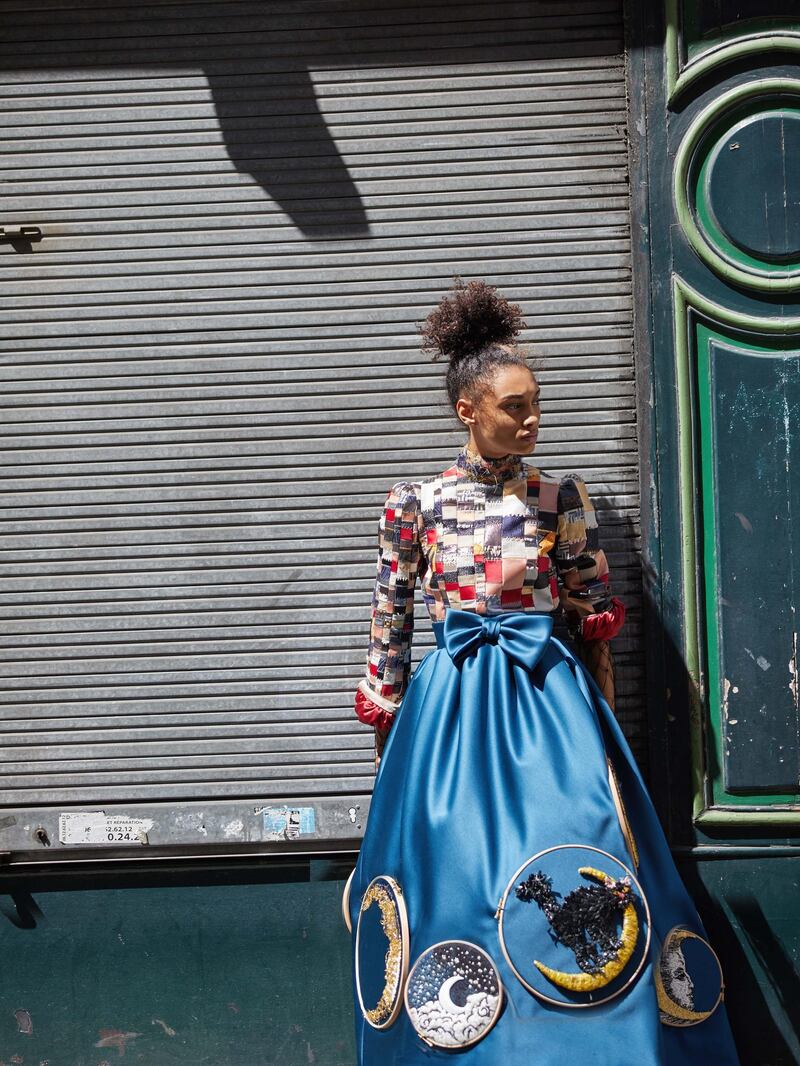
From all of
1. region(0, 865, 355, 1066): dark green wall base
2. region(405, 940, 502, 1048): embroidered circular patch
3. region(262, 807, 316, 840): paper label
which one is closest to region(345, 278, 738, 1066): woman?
region(405, 940, 502, 1048): embroidered circular patch

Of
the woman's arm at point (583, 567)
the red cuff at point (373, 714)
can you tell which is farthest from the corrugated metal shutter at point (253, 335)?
the woman's arm at point (583, 567)

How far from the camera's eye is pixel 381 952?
2514 mm

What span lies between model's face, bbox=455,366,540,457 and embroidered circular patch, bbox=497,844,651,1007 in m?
1.06

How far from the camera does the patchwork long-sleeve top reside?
108 inches

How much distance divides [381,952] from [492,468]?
130cm

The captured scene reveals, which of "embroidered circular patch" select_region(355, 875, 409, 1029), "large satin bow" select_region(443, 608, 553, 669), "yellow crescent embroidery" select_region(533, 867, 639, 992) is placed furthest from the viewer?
"large satin bow" select_region(443, 608, 553, 669)

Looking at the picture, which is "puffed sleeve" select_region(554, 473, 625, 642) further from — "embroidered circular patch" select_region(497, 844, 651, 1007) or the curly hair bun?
"embroidered circular patch" select_region(497, 844, 651, 1007)

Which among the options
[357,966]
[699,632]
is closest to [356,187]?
[699,632]

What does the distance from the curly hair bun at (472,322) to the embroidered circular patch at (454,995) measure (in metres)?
1.57

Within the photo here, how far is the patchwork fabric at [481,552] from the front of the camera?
8.97 ft

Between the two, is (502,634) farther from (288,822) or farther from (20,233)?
(20,233)

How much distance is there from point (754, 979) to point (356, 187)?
9.62 ft

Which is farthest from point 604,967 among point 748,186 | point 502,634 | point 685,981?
point 748,186

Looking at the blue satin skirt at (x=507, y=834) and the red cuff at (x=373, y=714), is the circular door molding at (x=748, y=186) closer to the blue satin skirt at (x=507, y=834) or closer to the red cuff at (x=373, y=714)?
the blue satin skirt at (x=507, y=834)
